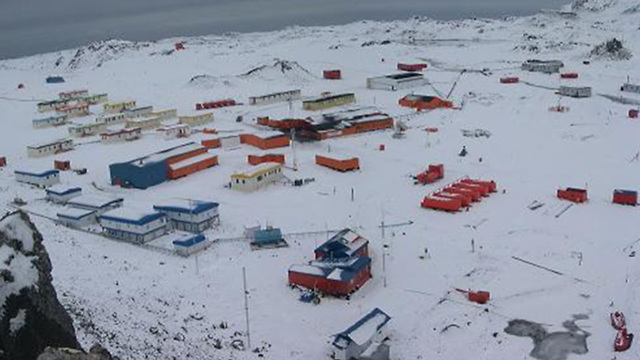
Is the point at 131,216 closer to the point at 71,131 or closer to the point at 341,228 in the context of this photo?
the point at 341,228

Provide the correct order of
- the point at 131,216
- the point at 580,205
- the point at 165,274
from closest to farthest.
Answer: the point at 165,274 < the point at 131,216 < the point at 580,205

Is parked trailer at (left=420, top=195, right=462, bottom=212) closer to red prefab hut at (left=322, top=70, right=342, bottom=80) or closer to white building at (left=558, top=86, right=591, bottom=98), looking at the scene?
white building at (left=558, top=86, right=591, bottom=98)

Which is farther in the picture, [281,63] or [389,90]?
[281,63]

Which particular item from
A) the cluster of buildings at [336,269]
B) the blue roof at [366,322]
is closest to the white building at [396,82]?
the cluster of buildings at [336,269]

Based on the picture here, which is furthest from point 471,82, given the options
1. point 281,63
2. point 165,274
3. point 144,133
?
point 165,274

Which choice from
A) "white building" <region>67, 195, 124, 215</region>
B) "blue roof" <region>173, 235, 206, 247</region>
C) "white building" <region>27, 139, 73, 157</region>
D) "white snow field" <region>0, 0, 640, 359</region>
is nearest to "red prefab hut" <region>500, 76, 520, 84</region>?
"white snow field" <region>0, 0, 640, 359</region>

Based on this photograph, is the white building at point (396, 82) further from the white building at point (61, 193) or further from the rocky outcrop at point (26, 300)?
the rocky outcrop at point (26, 300)

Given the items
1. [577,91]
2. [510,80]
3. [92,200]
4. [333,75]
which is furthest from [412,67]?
[92,200]
